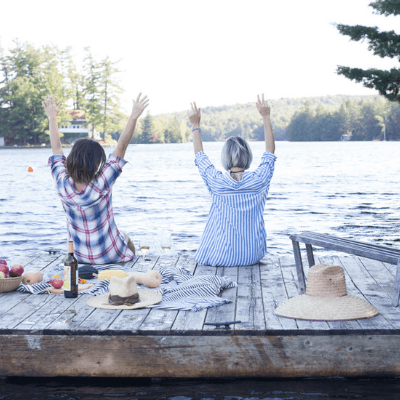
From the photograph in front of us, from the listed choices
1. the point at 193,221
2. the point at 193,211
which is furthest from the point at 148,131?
the point at 193,221

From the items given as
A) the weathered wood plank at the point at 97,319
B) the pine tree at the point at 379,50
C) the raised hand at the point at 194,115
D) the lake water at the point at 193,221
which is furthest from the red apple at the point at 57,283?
the pine tree at the point at 379,50

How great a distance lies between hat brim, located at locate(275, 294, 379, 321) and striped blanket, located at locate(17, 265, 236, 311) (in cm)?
43

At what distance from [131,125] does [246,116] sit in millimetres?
98071

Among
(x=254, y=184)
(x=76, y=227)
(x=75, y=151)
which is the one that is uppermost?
(x=75, y=151)

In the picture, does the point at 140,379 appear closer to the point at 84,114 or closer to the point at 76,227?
the point at 76,227

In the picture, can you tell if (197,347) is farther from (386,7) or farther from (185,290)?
(386,7)

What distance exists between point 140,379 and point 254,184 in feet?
5.67

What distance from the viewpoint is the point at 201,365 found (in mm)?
2963

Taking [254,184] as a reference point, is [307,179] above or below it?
below

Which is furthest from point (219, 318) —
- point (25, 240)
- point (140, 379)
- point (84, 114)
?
point (84, 114)

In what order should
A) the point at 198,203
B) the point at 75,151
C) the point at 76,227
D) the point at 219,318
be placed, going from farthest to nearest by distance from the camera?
the point at 198,203
the point at 76,227
the point at 75,151
the point at 219,318

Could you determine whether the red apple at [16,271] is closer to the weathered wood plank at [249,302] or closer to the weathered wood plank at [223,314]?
the weathered wood plank at [223,314]

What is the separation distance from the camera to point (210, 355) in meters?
2.96

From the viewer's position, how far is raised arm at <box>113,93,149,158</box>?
410 cm
